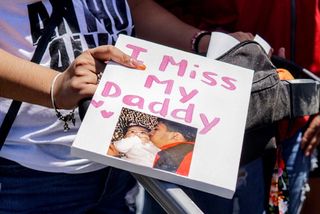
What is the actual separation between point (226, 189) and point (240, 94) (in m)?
0.18

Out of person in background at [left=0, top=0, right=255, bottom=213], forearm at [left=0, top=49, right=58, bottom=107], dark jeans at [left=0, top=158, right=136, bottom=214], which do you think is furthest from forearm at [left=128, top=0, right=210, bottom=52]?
forearm at [left=0, top=49, right=58, bottom=107]

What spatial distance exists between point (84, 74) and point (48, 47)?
0.16 meters

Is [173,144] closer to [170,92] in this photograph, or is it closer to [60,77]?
[170,92]

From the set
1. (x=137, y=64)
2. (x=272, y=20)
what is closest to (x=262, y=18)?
Result: (x=272, y=20)

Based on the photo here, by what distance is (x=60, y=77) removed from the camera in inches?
34.1

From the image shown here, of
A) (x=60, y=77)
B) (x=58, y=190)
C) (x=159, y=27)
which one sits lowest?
(x=58, y=190)

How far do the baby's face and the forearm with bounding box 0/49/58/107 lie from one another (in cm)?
15

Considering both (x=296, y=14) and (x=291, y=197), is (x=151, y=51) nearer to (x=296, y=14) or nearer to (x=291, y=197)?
(x=296, y=14)

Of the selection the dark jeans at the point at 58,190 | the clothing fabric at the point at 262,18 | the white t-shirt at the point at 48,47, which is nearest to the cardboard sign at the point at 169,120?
the white t-shirt at the point at 48,47

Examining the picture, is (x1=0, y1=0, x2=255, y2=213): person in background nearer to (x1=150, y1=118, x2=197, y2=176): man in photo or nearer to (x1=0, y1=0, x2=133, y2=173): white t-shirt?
(x1=0, y1=0, x2=133, y2=173): white t-shirt

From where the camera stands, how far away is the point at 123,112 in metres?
0.81

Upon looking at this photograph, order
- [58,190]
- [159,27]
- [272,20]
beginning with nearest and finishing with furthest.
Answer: [58,190] → [159,27] → [272,20]

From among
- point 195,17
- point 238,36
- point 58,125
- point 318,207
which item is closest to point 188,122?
point 58,125

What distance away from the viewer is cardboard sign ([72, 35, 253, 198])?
0.78 metres
